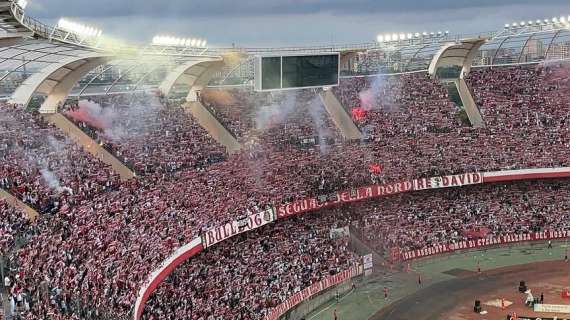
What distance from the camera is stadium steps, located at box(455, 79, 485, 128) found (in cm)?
5148

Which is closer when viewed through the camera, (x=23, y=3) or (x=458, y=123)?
(x=23, y=3)

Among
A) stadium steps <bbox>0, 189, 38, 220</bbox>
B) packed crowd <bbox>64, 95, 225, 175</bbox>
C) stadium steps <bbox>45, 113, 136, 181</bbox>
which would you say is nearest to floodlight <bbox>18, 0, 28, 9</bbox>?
stadium steps <bbox>0, 189, 38, 220</bbox>

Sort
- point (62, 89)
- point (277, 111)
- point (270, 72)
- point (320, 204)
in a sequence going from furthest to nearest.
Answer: point (277, 111) → point (320, 204) → point (270, 72) → point (62, 89)

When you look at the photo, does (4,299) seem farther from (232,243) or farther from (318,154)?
(318,154)

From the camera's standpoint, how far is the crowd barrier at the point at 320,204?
27.3 meters

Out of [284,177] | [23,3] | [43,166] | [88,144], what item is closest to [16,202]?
[43,166]

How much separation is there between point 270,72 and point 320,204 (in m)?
8.39

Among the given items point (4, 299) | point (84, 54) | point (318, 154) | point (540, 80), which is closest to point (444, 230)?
point (318, 154)

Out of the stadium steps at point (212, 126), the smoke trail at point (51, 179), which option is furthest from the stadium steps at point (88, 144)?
the stadium steps at point (212, 126)

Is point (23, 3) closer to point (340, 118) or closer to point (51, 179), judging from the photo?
point (51, 179)

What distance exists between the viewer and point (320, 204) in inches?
1554

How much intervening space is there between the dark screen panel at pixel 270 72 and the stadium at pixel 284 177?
13 centimetres

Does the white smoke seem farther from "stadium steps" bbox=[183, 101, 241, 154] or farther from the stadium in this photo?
"stadium steps" bbox=[183, 101, 241, 154]

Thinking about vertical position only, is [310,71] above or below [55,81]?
above
